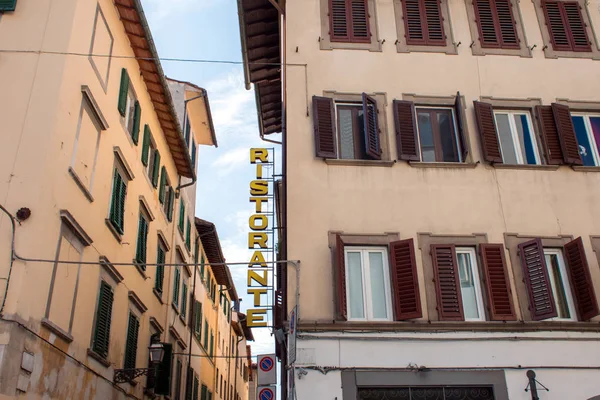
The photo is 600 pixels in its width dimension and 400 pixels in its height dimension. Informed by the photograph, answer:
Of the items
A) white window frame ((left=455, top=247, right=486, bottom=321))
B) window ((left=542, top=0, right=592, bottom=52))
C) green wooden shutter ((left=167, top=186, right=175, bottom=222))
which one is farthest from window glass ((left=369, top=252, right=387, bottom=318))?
green wooden shutter ((left=167, top=186, right=175, bottom=222))

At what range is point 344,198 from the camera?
38.7 ft

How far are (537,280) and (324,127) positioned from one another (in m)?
4.81

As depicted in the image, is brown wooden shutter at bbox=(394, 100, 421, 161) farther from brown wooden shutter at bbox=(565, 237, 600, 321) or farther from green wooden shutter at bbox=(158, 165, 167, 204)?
green wooden shutter at bbox=(158, 165, 167, 204)

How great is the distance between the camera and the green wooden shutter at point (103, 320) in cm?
1271

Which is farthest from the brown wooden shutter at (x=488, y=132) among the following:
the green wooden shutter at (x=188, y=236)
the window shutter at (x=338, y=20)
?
the green wooden shutter at (x=188, y=236)

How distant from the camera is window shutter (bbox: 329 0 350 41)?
1358cm

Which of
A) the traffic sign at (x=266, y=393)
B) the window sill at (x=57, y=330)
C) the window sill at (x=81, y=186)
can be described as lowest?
the traffic sign at (x=266, y=393)

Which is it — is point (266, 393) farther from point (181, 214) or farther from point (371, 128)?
point (181, 214)

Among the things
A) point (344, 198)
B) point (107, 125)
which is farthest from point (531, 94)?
point (107, 125)

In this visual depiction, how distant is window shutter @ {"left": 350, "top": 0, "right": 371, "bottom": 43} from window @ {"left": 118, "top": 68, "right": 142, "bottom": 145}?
5.44m

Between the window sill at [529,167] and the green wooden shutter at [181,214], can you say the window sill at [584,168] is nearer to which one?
the window sill at [529,167]

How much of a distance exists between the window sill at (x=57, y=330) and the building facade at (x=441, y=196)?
3814 mm

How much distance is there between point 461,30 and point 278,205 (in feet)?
33.4

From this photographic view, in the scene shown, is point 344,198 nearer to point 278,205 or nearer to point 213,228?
point 278,205
